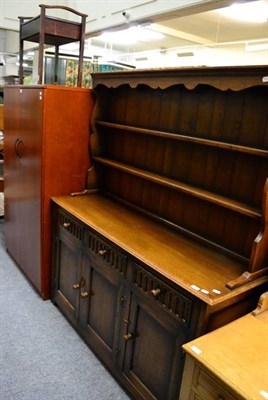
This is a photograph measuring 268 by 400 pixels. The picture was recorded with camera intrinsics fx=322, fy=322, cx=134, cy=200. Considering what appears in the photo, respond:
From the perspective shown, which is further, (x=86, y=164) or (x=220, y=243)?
(x=86, y=164)

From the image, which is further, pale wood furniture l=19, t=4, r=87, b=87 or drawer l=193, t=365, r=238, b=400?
pale wood furniture l=19, t=4, r=87, b=87

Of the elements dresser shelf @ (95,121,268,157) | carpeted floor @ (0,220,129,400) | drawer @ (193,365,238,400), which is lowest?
carpeted floor @ (0,220,129,400)

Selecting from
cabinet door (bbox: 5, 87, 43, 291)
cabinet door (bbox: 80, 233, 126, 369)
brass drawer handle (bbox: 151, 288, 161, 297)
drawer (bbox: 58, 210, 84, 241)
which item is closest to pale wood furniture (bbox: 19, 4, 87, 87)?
cabinet door (bbox: 5, 87, 43, 291)

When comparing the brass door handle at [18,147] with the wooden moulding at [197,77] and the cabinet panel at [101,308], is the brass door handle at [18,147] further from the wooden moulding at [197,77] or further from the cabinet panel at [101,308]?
the cabinet panel at [101,308]

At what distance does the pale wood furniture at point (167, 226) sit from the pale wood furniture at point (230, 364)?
0.12m

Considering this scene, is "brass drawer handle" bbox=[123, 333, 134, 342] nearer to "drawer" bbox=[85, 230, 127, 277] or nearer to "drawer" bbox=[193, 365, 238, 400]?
"drawer" bbox=[85, 230, 127, 277]

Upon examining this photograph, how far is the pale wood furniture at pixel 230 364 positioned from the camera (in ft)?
3.32

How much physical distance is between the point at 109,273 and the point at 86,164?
0.99 m

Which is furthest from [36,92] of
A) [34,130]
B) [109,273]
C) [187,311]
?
[187,311]

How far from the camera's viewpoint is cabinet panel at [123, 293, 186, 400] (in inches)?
56.3

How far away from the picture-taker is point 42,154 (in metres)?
2.27

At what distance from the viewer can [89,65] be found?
9.46 feet

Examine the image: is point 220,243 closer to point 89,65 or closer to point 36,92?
point 36,92

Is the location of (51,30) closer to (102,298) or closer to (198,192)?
(198,192)
